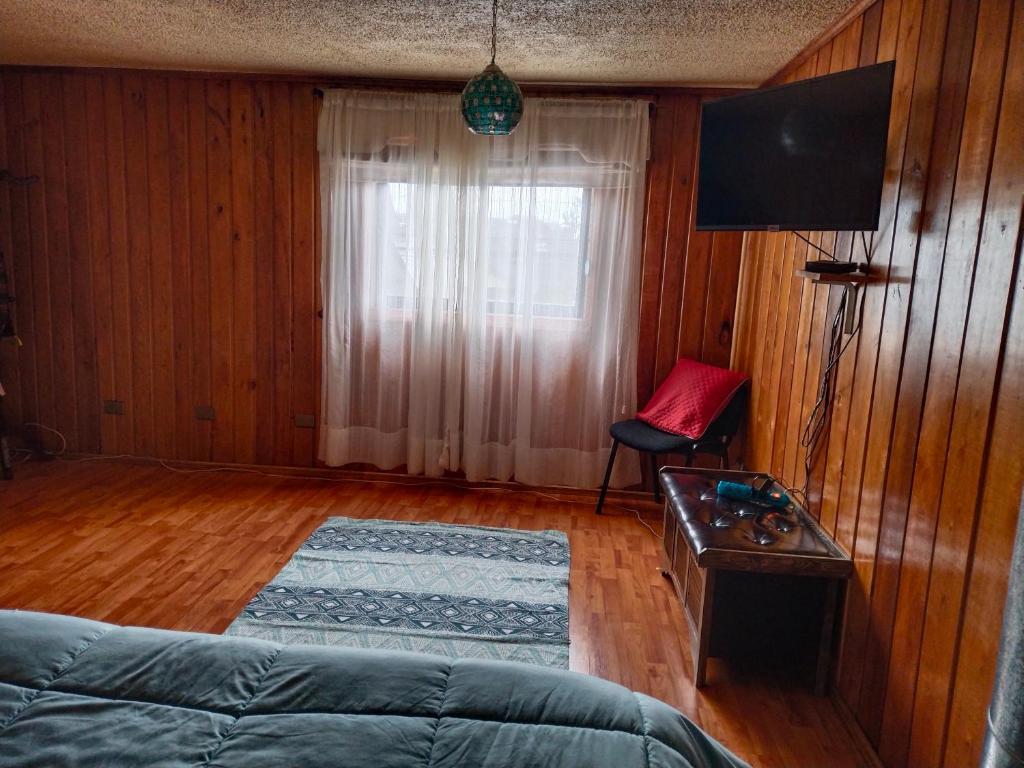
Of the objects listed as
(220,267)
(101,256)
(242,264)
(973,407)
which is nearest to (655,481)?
(973,407)

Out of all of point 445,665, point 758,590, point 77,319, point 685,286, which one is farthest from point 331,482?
point 445,665

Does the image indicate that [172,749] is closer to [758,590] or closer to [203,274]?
[758,590]

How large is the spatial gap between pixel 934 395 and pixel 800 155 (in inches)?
35.7

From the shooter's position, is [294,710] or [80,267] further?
[80,267]

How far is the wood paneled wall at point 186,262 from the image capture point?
4.14 m

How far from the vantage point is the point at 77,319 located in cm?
451

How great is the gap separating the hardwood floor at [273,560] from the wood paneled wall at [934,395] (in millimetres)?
306

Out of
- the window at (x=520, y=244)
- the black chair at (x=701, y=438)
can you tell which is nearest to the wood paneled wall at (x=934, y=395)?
the black chair at (x=701, y=438)

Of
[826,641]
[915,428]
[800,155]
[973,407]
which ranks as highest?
[800,155]

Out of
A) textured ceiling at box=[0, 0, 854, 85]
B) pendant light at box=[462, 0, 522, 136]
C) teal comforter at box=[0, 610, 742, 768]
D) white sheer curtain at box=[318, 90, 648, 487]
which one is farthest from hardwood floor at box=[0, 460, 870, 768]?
textured ceiling at box=[0, 0, 854, 85]

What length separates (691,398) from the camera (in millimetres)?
3797

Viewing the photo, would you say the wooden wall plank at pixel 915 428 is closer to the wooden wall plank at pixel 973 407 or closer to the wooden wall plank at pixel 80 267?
the wooden wall plank at pixel 973 407

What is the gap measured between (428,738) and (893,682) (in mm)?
1401

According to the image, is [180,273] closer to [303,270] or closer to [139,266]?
[139,266]
